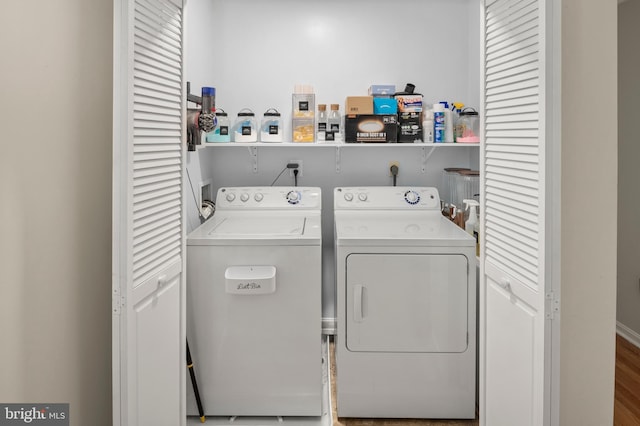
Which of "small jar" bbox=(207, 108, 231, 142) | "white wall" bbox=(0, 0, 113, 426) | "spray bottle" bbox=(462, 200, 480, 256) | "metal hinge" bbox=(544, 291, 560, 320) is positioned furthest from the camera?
"small jar" bbox=(207, 108, 231, 142)

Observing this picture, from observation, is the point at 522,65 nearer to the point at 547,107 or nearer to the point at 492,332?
the point at 547,107

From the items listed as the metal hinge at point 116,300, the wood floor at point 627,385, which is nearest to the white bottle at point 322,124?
the metal hinge at point 116,300

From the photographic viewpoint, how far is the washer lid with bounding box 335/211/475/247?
231 cm

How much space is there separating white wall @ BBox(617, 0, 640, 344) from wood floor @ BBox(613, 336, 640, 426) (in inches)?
5.2

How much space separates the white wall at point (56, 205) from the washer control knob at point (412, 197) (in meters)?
1.88

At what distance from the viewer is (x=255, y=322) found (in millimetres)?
2320

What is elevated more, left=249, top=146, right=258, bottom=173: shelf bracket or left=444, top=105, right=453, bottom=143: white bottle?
left=444, top=105, right=453, bottom=143: white bottle

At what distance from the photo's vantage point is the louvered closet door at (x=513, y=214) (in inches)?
57.6

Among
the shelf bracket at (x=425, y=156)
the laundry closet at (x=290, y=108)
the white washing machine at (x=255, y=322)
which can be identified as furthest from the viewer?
the shelf bracket at (x=425, y=156)

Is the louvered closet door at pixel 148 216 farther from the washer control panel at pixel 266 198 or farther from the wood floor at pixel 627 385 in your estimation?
the wood floor at pixel 627 385

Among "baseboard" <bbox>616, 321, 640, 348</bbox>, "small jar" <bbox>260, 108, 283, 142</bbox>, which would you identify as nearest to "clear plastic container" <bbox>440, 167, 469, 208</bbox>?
"small jar" <bbox>260, 108, 283, 142</bbox>

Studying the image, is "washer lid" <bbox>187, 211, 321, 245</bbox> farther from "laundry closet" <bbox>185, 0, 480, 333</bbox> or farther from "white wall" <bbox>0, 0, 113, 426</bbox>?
"white wall" <bbox>0, 0, 113, 426</bbox>
